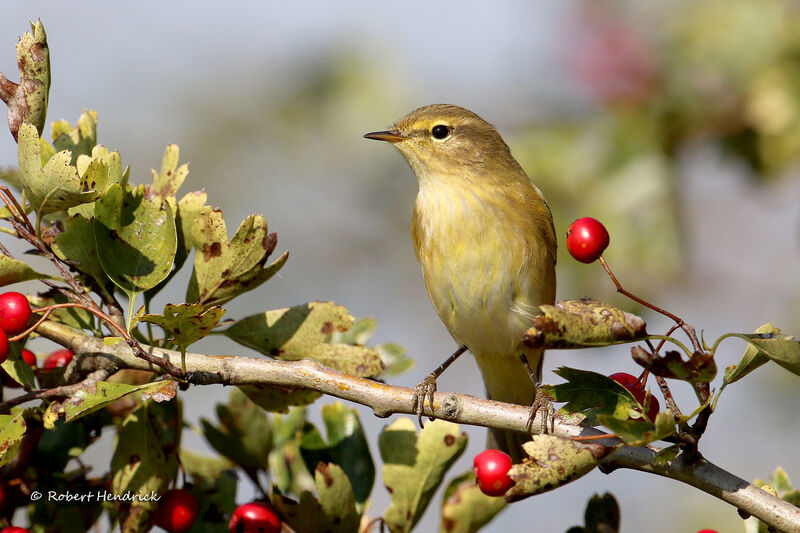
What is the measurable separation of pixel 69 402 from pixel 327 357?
749 millimetres

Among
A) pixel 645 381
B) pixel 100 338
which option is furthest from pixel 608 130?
pixel 100 338

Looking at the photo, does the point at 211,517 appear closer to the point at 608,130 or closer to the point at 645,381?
the point at 645,381

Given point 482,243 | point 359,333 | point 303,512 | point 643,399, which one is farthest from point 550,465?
point 482,243

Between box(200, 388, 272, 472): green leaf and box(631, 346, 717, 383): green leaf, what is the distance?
4.59 feet

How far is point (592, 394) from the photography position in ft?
6.71

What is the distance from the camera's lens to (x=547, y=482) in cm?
187

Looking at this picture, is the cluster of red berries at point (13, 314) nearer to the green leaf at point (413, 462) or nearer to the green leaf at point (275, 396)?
the green leaf at point (275, 396)

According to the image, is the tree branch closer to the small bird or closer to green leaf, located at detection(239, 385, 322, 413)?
green leaf, located at detection(239, 385, 322, 413)

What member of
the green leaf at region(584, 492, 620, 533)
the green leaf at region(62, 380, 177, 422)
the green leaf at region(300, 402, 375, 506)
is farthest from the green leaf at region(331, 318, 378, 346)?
the green leaf at region(584, 492, 620, 533)

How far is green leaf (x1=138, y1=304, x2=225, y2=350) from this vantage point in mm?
2051

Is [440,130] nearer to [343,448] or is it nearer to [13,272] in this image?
[343,448]

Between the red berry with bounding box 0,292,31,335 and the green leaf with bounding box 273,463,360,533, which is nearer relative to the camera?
the red berry with bounding box 0,292,31,335

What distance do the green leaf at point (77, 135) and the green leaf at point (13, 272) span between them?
0.46m

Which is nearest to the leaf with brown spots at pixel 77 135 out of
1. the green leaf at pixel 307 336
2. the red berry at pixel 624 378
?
the green leaf at pixel 307 336
